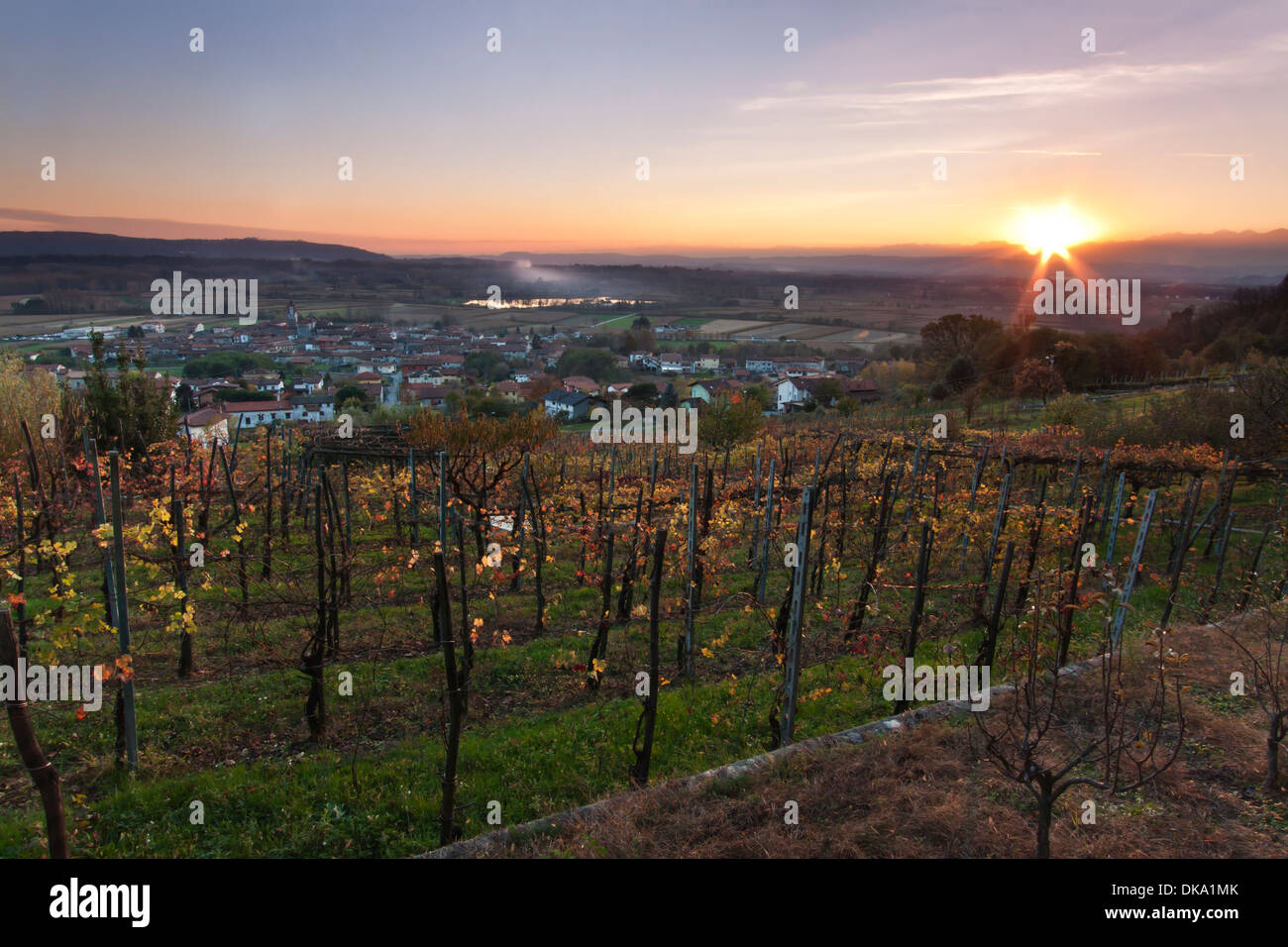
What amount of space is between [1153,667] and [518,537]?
8.98m

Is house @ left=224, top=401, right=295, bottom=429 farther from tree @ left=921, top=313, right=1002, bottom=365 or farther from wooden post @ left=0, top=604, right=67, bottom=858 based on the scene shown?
tree @ left=921, top=313, right=1002, bottom=365

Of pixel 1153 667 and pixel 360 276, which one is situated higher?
pixel 360 276

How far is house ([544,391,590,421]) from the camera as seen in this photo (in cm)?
5769

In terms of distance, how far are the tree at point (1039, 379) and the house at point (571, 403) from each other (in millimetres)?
31997

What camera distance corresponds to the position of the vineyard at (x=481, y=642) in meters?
5.38

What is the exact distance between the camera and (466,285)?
125938mm

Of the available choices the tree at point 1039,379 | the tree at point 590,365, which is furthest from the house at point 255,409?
the tree at point 1039,379

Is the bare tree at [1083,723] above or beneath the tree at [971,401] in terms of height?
beneath

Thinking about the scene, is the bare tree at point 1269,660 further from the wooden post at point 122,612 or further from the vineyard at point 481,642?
the wooden post at point 122,612

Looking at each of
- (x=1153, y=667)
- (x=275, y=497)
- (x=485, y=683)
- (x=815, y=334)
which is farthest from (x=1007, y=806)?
(x=815, y=334)

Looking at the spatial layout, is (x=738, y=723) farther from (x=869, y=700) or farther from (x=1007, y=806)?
(x=1007, y=806)

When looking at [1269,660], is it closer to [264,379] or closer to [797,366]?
[264,379]

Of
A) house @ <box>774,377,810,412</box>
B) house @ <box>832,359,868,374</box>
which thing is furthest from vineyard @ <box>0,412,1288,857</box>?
house @ <box>832,359,868,374</box>
